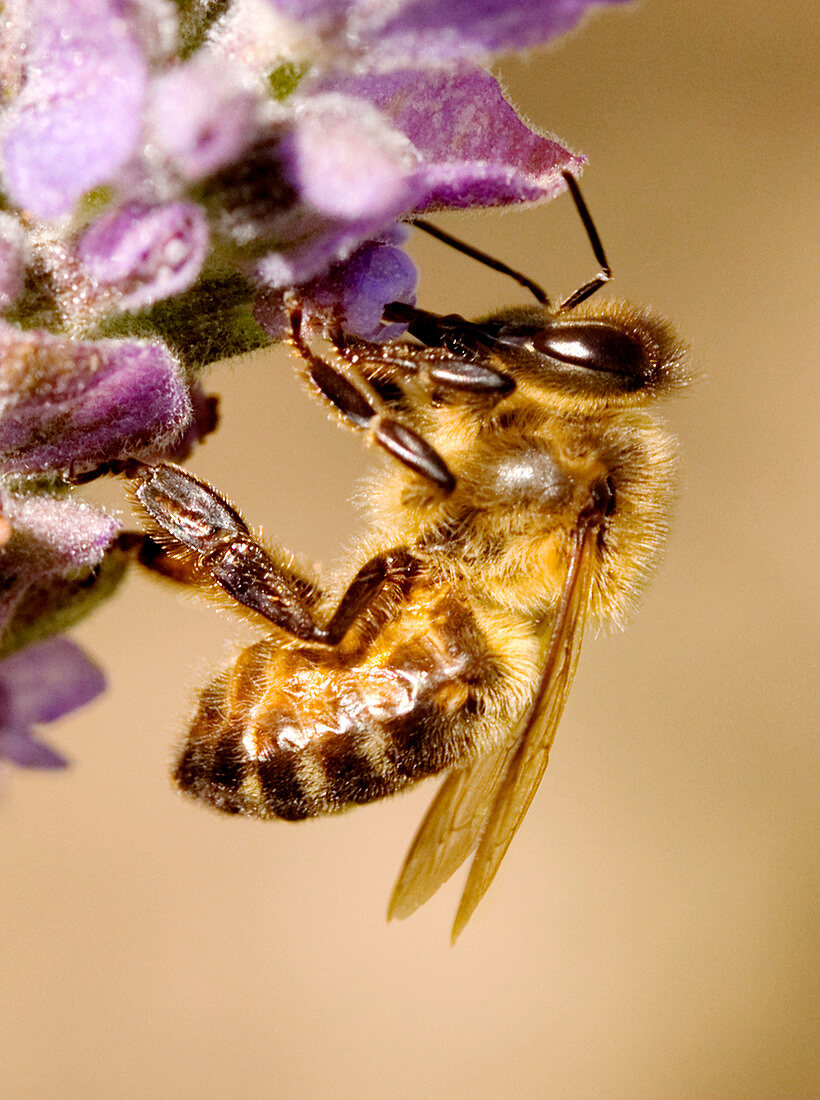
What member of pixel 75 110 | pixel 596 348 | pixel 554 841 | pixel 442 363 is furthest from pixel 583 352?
pixel 554 841

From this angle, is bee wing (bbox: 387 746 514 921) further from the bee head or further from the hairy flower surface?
the hairy flower surface

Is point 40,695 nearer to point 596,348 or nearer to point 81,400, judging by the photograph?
point 81,400

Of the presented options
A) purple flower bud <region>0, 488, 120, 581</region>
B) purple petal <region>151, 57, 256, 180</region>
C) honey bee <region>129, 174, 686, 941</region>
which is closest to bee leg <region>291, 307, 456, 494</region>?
honey bee <region>129, 174, 686, 941</region>

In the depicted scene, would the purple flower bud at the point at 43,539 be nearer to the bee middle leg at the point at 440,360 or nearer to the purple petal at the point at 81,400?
the purple petal at the point at 81,400

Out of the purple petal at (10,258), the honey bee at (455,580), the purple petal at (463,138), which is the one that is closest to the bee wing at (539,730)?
the honey bee at (455,580)

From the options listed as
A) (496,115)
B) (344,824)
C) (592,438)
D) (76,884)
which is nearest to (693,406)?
(344,824)

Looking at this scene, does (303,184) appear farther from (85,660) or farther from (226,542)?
(85,660)

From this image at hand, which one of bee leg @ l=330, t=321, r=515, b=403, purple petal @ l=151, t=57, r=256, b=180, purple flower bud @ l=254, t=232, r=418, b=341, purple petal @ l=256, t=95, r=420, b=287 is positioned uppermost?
bee leg @ l=330, t=321, r=515, b=403
